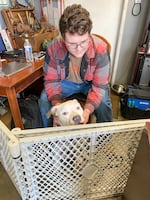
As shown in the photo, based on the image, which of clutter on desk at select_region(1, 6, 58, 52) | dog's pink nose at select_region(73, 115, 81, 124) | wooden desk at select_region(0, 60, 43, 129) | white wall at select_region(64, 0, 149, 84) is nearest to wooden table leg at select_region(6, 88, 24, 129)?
wooden desk at select_region(0, 60, 43, 129)

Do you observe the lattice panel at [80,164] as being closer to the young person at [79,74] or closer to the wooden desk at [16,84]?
the young person at [79,74]

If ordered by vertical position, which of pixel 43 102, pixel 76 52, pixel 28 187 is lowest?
pixel 28 187

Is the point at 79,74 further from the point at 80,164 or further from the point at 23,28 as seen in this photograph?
the point at 23,28

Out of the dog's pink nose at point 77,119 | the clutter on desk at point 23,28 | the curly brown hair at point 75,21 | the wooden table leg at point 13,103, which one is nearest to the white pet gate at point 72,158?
the dog's pink nose at point 77,119

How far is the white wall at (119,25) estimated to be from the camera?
2.00 m

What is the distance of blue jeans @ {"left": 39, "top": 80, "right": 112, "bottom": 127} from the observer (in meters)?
1.26

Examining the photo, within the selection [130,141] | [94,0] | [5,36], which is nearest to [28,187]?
[130,141]

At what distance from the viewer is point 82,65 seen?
3.79ft

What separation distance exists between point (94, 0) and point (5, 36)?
1130 millimetres

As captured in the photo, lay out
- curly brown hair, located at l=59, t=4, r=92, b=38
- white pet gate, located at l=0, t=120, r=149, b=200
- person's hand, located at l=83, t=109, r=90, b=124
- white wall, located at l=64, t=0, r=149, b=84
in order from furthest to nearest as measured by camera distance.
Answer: white wall, located at l=64, t=0, r=149, b=84 → person's hand, located at l=83, t=109, r=90, b=124 → curly brown hair, located at l=59, t=4, r=92, b=38 → white pet gate, located at l=0, t=120, r=149, b=200

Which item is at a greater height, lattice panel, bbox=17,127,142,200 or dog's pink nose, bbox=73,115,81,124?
dog's pink nose, bbox=73,115,81,124

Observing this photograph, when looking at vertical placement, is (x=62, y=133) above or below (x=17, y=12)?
below

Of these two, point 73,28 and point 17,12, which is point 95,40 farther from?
point 17,12

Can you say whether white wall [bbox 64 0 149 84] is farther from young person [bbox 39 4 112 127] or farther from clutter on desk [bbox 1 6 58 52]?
young person [bbox 39 4 112 127]
